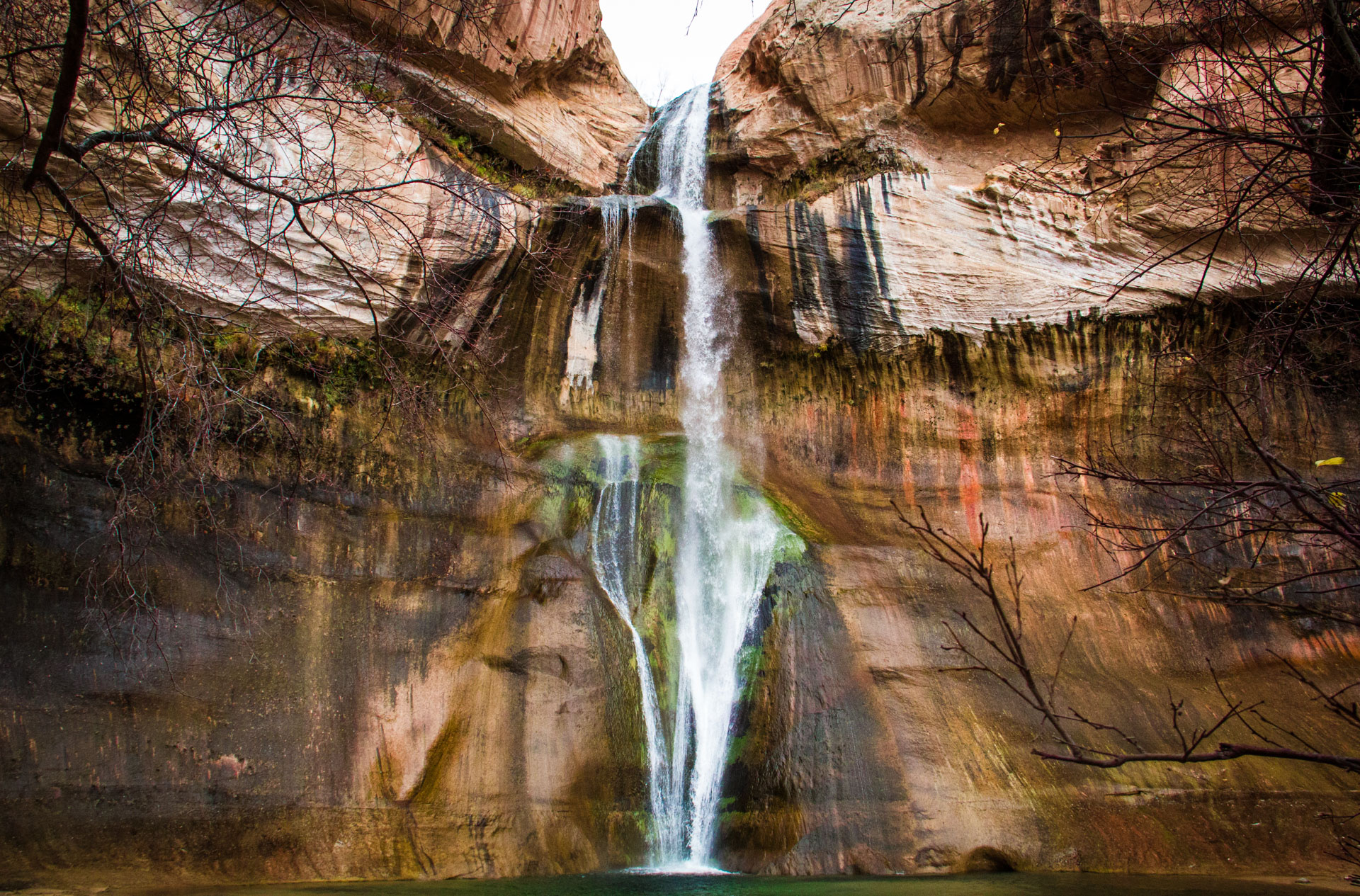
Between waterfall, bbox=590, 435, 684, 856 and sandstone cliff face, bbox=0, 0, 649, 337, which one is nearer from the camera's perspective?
sandstone cliff face, bbox=0, 0, 649, 337

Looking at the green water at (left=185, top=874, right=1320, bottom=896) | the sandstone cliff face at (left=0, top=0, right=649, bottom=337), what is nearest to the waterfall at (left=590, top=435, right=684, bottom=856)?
the green water at (left=185, top=874, right=1320, bottom=896)

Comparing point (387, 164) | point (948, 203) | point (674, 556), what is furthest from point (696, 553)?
point (948, 203)

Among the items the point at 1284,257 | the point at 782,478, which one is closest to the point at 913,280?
the point at 782,478

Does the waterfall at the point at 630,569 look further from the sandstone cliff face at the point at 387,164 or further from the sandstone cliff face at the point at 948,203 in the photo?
the sandstone cliff face at the point at 948,203

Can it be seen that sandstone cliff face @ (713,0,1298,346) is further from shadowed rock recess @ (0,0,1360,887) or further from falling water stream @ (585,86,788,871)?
falling water stream @ (585,86,788,871)

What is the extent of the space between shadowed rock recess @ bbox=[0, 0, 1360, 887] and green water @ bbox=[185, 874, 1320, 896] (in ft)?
1.08

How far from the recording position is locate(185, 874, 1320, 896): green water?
5.91 metres

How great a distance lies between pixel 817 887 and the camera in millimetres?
6262

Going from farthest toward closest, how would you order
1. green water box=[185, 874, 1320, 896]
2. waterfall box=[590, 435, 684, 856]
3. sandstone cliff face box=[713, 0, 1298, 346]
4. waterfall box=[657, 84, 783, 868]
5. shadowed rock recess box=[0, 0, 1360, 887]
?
1. sandstone cliff face box=[713, 0, 1298, 346]
2. waterfall box=[657, 84, 783, 868]
3. waterfall box=[590, 435, 684, 856]
4. shadowed rock recess box=[0, 0, 1360, 887]
5. green water box=[185, 874, 1320, 896]

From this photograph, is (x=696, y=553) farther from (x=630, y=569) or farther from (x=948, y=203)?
(x=948, y=203)

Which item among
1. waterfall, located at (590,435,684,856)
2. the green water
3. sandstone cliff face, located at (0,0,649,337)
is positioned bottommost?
the green water

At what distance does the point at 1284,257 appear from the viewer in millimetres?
9648

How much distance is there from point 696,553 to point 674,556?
27 centimetres

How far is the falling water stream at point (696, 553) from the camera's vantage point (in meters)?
7.78
